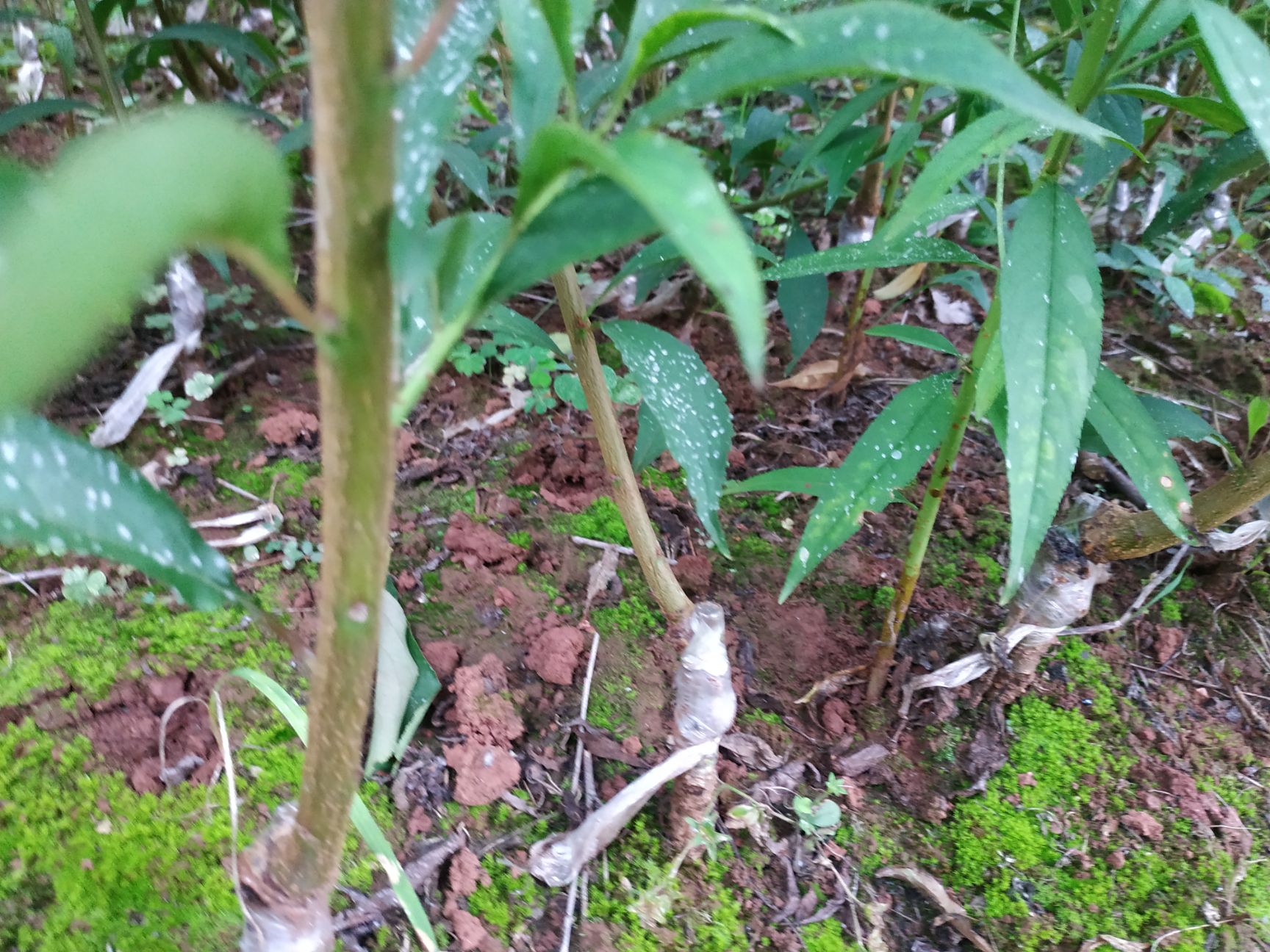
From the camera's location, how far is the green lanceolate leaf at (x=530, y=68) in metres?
0.48

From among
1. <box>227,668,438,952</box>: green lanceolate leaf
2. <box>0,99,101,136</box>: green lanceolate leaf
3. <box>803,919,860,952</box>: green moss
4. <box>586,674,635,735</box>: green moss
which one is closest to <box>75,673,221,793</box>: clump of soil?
<box>227,668,438,952</box>: green lanceolate leaf

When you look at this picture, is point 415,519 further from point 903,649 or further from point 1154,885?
point 1154,885

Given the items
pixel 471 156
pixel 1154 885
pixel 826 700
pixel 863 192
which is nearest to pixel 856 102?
pixel 863 192

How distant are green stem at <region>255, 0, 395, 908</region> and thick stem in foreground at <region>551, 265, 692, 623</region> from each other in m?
0.34

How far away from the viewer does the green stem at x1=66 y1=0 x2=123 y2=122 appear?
1.21 meters

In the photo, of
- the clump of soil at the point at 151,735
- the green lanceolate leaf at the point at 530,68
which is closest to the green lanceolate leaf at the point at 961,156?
the green lanceolate leaf at the point at 530,68

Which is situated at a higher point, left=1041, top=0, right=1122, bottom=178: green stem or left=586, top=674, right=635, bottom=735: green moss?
left=1041, top=0, right=1122, bottom=178: green stem

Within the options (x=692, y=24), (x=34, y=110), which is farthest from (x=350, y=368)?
(x=34, y=110)

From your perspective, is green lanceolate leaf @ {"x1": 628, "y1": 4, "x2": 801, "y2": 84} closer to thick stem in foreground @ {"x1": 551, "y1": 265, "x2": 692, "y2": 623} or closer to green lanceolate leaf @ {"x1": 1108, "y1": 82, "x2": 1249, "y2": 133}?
thick stem in foreground @ {"x1": 551, "y1": 265, "x2": 692, "y2": 623}

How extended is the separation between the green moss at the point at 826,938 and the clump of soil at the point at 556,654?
395mm

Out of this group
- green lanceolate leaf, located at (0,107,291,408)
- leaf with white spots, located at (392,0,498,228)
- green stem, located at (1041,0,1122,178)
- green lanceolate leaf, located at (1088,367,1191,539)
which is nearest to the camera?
green lanceolate leaf, located at (0,107,291,408)

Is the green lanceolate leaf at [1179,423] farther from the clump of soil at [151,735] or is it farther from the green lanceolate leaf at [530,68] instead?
the clump of soil at [151,735]

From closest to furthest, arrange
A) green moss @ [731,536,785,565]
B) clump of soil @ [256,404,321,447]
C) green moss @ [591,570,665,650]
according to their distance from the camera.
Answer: green moss @ [591,570,665,650]
green moss @ [731,536,785,565]
clump of soil @ [256,404,321,447]

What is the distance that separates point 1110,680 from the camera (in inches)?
40.4
